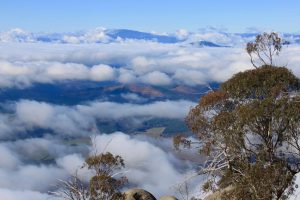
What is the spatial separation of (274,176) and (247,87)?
7508mm

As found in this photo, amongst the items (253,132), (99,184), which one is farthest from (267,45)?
(99,184)

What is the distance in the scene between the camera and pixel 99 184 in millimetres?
43469

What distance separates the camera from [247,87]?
3641 cm

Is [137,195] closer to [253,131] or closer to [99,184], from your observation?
[99,184]

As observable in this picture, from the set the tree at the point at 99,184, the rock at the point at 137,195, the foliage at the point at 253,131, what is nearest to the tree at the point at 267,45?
the foliage at the point at 253,131

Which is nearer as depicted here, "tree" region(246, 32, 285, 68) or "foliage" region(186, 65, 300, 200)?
"foliage" region(186, 65, 300, 200)

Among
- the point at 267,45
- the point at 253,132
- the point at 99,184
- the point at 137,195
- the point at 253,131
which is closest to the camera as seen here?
the point at 253,131

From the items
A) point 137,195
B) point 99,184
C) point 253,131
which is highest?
point 253,131

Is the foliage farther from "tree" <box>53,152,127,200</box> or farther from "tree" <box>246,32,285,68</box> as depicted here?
"tree" <box>53,152,127,200</box>

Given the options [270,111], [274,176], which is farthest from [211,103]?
[274,176]

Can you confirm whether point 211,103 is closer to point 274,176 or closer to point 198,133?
point 198,133

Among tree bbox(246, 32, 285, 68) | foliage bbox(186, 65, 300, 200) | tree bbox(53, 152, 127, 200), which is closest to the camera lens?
foliage bbox(186, 65, 300, 200)

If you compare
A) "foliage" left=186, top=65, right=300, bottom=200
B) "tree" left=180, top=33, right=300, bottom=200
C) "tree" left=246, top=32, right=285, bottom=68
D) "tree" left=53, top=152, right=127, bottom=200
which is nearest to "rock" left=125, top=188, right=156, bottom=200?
"tree" left=53, top=152, right=127, bottom=200

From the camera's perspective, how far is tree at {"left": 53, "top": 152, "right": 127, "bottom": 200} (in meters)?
42.2
